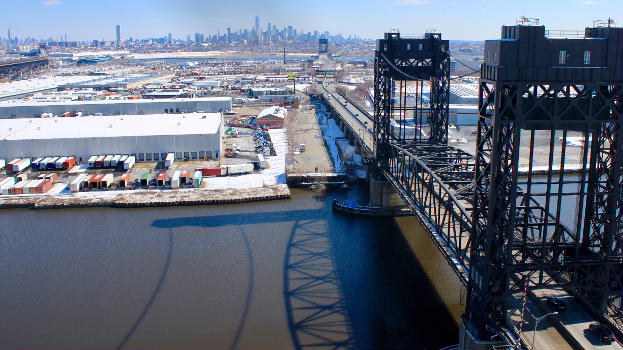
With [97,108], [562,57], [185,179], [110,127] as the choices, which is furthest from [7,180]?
[562,57]

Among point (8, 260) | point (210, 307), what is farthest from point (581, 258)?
point (8, 260)

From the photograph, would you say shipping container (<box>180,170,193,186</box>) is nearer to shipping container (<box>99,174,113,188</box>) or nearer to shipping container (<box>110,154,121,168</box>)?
shipping container (<box>99,174,113,188</box>)

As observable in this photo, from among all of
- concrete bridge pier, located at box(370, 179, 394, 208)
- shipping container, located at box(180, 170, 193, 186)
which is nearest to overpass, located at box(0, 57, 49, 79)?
shipping container, located at box(180, 170, 193, 186)

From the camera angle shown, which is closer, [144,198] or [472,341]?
[472,341]

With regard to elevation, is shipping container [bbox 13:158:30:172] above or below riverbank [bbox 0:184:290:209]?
above

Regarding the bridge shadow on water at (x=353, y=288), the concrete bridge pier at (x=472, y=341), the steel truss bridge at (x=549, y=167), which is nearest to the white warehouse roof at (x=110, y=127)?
the bridge shadow on water at (x=353, y=288)

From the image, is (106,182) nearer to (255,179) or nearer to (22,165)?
(22,165)
